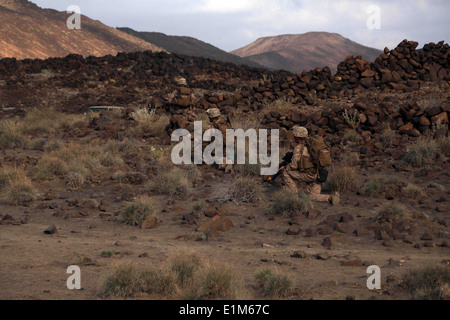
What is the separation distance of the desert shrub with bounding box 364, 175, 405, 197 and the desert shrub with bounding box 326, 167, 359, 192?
31 centimetres

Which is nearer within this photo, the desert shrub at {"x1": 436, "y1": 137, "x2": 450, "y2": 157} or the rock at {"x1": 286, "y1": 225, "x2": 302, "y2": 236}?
the rock at {"x1": 286, "y1": 225, "x2": 302, "y2": 236}

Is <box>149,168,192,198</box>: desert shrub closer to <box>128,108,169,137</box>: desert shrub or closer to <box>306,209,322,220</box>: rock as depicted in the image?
<box>306,209,322,220</box>: rock

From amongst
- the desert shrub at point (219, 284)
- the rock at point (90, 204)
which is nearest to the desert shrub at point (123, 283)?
the desert shrub at point (219, 284)

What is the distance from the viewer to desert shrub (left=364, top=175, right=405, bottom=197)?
8.70 meters

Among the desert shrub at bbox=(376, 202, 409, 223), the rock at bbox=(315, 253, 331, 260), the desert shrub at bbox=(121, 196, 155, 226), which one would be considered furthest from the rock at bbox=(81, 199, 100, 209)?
the desert shrub at bbox=(376, 202, 409, 223)

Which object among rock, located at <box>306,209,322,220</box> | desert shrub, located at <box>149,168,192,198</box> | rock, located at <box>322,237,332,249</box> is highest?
desert shrub, located at <box>149,168,192,198</box>

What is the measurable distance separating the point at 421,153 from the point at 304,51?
87.9m

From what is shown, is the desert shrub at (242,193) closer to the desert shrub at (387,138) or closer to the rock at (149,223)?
the rock at (149,223)

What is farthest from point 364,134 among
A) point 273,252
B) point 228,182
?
point 273,252

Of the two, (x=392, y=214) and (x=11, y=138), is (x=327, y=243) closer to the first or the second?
(x=392, y=214)

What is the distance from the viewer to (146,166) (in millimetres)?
11469

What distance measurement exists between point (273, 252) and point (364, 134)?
7682 millimetres

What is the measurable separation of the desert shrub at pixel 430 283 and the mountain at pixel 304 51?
77.3 m

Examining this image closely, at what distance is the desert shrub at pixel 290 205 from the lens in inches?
310
